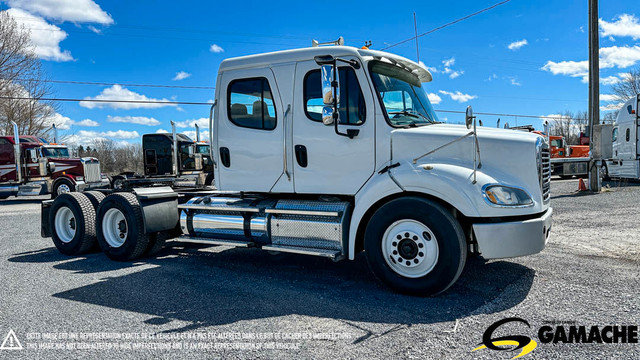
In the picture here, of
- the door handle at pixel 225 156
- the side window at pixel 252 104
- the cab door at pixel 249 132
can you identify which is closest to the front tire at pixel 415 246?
the cab door at pixel 249 132

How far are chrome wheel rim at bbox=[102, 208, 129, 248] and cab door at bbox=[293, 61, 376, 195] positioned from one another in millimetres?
3056

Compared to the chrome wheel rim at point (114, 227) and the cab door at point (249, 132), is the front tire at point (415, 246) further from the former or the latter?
the chrome wheel rim at point (114, 227)

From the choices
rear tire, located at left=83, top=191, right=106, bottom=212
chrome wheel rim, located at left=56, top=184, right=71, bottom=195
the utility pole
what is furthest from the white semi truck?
chrome wheel rim, located at left=56, top=184, right=71, bottom=195

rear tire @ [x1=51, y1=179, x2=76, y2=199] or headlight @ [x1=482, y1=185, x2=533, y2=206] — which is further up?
headlight @ [x1=482, y1=185, x2=533, y2=206]

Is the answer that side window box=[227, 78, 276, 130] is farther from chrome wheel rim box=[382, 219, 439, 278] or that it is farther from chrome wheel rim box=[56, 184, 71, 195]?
chrome wheel rim box=[56, 184, 71, 195]

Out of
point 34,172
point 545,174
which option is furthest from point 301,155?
point 34,172

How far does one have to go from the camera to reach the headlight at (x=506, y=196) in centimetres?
414

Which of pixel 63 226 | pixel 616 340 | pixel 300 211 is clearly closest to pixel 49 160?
pixel 63 226

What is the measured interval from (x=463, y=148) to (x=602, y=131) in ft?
42.2

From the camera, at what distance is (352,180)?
197 inches

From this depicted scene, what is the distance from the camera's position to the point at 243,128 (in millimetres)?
5656

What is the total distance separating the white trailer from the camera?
639 inches

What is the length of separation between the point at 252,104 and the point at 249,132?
0.37m

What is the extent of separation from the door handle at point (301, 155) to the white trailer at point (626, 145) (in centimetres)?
1423
